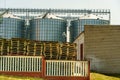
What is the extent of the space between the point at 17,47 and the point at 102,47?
9097mm

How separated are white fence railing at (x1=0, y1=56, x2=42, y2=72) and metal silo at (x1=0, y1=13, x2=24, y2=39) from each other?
233 ft

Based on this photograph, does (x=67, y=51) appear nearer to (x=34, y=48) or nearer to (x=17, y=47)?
(x=34, y=48)

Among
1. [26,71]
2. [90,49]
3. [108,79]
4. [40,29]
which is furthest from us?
[40,29]

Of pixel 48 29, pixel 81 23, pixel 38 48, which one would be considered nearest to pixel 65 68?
pixel 38 48

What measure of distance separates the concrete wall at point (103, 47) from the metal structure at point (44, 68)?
288 inches

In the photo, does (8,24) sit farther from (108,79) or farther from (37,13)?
(108,79)

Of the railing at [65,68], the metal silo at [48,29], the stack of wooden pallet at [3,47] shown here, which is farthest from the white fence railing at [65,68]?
the metal silo at [48,29]

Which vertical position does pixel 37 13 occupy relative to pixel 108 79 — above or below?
above

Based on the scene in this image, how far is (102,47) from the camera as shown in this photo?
94.6 feet

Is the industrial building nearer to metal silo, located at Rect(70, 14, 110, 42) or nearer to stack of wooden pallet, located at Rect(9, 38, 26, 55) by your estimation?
stack of wooden pallet, located at Rect(9, 38, 26, 55)

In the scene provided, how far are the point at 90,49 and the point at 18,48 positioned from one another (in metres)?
8.48

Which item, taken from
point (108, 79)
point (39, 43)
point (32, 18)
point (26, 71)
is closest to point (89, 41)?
point (108, 79)

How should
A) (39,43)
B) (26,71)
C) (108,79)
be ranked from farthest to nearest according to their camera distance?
1. (108,79)
2. (39,43)
3. (26,71)

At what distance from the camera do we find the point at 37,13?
103312 millimetres
